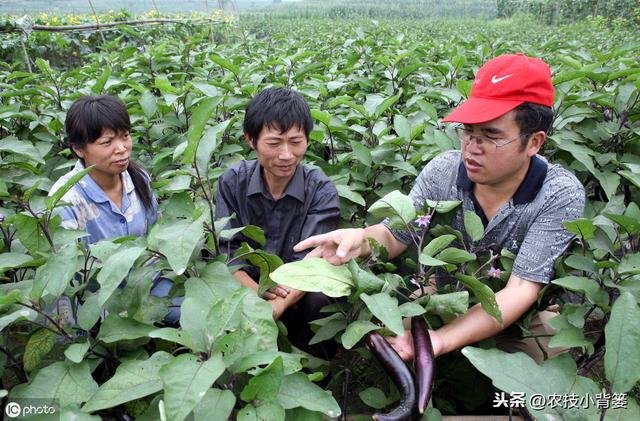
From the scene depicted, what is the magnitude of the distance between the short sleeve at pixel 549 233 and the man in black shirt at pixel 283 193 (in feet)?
2.25

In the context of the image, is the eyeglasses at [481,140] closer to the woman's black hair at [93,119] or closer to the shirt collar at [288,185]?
the shirt collar at [288,185]

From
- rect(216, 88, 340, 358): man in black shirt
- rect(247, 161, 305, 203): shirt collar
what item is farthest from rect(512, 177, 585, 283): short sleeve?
rect(247, 161, 305, 203): shirt collar

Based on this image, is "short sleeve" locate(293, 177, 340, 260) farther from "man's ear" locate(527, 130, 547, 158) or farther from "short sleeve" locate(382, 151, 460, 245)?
"man's ear" locate(527, 130, 547, 158)

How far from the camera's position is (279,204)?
207 centimetres

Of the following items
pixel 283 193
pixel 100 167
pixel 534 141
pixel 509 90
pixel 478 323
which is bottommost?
pixel 478 323

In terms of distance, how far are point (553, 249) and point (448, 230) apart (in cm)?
31

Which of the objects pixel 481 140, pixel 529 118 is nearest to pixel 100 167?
pixel 481 140

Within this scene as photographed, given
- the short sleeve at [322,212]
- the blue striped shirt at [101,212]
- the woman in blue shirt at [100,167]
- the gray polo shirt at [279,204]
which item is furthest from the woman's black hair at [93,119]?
the short sleeve at [322,212]

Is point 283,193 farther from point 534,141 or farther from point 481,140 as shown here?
point 534,141

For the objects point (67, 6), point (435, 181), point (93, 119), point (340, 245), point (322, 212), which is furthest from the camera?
point (67, 6)

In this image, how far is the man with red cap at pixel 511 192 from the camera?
4.99 feet

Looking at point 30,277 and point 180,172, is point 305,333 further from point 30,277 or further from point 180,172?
point 30,277

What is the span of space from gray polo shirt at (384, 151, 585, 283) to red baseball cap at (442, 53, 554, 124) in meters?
0.23

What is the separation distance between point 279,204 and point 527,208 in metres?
0.91
